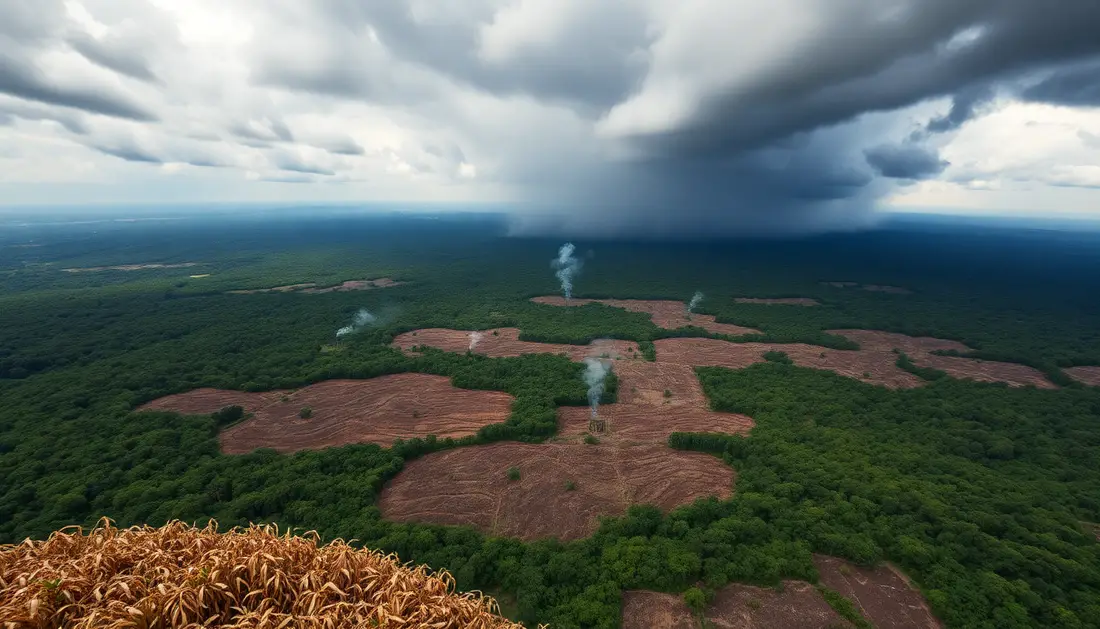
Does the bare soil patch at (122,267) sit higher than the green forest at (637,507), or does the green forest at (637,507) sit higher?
the bare soil patch at (122,267)

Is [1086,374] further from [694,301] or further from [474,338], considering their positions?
[474,338]

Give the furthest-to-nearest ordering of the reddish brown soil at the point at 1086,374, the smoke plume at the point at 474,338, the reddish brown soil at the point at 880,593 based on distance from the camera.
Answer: the smoke plume at the point at 474,338 → the reddish brown soil at the point at 1086,374 → the reddish brown soil at the point at 880,593

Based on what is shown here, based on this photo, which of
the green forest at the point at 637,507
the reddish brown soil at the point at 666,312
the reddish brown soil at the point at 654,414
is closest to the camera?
the green forest at the point at 637,507

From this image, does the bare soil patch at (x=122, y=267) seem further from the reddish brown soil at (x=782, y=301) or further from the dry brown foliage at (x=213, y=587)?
the dry brown foliage at (x=213, y=587)

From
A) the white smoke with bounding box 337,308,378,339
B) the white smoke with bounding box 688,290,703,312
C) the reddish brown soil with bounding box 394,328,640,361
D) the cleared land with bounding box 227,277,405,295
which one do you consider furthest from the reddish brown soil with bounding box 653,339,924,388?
the cleared land with bounding box 227,277,405,295

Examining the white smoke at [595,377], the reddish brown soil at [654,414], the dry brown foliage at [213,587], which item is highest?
the dry brown foliage at [213,587]

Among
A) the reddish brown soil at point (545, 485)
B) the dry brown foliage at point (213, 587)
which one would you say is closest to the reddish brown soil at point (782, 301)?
the reddish brown soil at point (545, 485)

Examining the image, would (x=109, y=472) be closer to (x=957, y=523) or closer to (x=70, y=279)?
(x=957, y=523)
